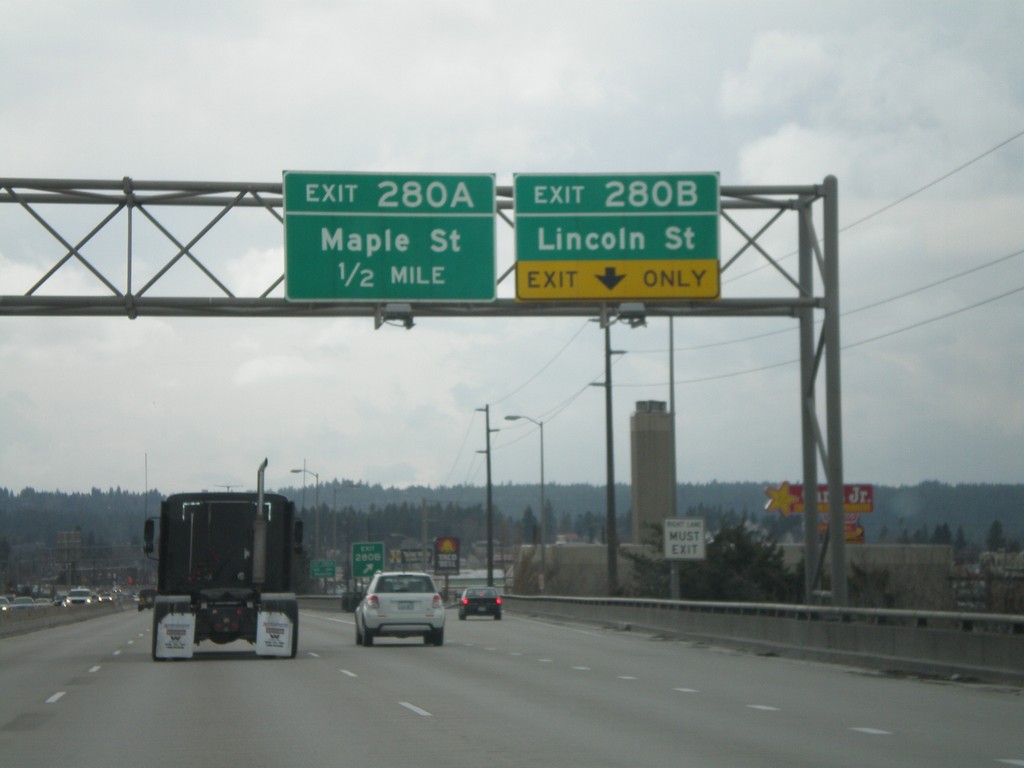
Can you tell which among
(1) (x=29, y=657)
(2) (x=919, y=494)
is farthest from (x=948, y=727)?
(2) (x=919, y=494)

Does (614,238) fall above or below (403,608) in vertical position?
above

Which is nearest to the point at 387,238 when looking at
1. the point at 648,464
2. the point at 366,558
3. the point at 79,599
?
the point at 366,558

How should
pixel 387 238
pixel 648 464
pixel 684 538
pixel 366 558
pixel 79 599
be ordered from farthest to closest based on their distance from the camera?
pixel 79 599 < pixel 648 464 < pixel 366 558 < pixel 684 538 < pixel 387 238

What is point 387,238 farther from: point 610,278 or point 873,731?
point 873,731

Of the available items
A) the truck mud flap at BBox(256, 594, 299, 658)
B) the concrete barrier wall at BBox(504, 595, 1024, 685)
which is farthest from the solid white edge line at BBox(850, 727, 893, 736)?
the truck mud flap at BBox(256, 594, 299, 658)

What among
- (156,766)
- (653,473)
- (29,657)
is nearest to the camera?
(156,766)

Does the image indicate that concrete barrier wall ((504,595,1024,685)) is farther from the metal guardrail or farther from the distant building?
the distant building

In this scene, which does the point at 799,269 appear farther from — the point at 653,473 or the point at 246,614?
the point at 653,473

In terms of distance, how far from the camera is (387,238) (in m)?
26.2

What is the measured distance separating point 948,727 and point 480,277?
1318 cm

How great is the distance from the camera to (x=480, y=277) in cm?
2633

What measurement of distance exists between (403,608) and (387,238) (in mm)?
11280

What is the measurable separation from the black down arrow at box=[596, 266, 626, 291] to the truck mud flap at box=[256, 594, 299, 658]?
870cm

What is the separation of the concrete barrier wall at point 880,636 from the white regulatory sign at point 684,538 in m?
1.28
